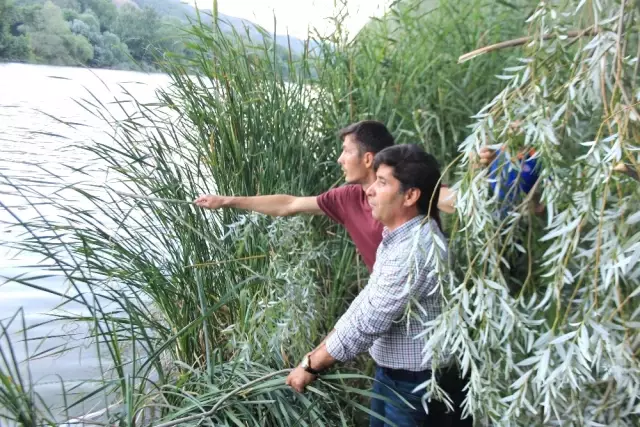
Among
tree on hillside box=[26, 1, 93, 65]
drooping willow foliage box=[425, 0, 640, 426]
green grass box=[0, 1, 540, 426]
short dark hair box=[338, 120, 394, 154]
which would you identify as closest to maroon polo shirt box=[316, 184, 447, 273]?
short dark hair box=[338, 120, 394, 154]

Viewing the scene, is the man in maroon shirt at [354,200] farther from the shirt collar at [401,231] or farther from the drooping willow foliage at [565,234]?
the drooping willow foliage at [565,234]

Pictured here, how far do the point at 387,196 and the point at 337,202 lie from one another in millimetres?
425

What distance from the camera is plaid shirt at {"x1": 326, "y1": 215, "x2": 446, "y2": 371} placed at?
63.2 inches

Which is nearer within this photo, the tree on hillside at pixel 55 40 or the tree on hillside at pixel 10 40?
the tree on hillside at pixel 55 40

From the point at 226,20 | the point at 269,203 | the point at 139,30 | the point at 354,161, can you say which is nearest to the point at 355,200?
the point at 354,161

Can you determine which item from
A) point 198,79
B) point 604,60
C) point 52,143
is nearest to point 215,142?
point 198,79

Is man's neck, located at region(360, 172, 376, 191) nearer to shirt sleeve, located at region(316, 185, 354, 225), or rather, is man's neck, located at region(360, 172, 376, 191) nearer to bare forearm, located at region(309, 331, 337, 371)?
shirt sleeve, located at region(316, 185, 354, 225)

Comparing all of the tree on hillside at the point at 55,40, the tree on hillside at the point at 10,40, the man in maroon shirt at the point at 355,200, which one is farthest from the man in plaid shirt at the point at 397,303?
the tree on hillside at the point at 10,40

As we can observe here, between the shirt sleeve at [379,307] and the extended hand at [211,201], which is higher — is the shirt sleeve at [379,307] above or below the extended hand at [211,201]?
below

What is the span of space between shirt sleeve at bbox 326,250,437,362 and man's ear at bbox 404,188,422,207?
0.45 feet

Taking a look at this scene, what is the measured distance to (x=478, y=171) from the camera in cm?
140

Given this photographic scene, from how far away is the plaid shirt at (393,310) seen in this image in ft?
5.27

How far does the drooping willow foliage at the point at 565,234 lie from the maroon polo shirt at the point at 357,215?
518mm

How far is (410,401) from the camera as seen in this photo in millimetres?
1736
